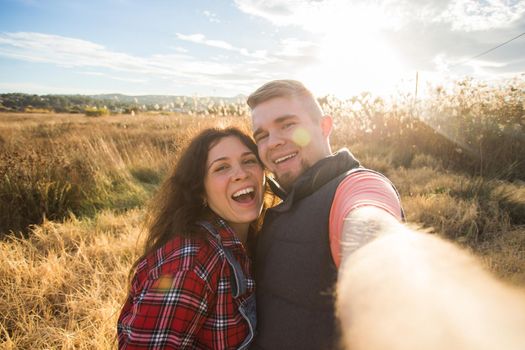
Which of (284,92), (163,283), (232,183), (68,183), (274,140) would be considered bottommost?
(68,183)

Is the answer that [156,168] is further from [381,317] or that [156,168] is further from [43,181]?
[381,317]

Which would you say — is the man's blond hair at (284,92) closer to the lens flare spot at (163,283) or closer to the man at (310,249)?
the man at (310,249)

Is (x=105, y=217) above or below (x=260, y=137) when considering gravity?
below

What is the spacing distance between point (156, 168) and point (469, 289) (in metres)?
7.96

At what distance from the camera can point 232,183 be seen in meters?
2.07

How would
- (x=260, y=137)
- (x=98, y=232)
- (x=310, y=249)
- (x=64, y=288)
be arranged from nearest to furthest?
(x=310, y=249)
(x=260, y=137)
(x=64, y=288)
(x=98, y=232)

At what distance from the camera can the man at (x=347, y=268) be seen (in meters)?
0.53

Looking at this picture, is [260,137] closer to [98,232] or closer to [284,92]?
[284,92]

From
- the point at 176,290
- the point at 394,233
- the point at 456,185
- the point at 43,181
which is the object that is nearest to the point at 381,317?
the point at 394,233

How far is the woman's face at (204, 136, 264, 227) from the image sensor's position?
6.80ft

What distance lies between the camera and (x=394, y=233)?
2.75 ft

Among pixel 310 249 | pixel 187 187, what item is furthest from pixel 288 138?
pixel 310 249

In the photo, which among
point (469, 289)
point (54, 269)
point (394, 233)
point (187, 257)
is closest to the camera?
point (469, 289)

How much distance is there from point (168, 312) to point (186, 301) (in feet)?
0.28
